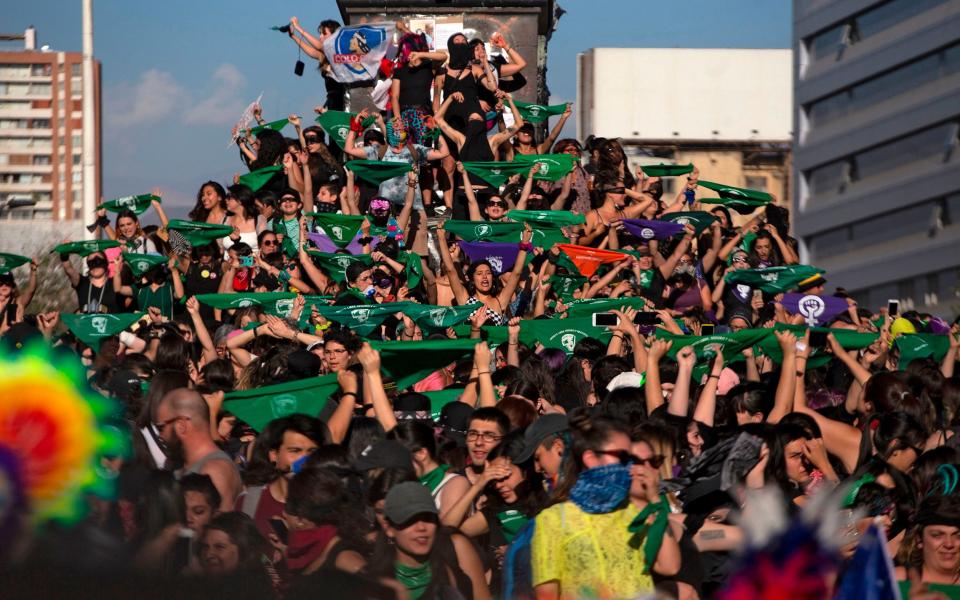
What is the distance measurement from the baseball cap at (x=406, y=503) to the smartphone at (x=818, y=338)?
4.93m

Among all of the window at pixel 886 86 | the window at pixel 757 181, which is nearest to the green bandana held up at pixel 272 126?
the window at pixel 886 86

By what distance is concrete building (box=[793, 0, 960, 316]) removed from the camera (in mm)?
69062

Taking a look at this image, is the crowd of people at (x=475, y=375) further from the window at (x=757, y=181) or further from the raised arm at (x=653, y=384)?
the window at (x=757, y=181)

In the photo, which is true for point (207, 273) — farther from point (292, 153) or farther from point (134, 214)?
point (292, 153)

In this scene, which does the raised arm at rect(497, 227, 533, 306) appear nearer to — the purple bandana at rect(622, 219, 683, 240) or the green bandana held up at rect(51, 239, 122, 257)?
the purple bandana at rect(622, 219, 683, 240)

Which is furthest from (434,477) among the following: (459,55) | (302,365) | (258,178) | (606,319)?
(459,55)

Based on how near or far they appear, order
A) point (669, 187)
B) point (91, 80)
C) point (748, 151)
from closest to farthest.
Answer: point (91, 80) → point (669, 187) → point (748, 151)

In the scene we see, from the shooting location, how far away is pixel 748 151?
8106 cm

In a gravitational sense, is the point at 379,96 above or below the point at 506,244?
above

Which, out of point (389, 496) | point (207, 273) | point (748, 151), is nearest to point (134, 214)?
point (207, 273)

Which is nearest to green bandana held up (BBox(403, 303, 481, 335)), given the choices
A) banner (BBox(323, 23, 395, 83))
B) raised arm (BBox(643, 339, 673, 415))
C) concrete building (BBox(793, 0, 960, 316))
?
raised arm (BBox(643, 339, 673, 415))

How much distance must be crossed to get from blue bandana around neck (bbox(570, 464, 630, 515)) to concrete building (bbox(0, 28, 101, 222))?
150369mm

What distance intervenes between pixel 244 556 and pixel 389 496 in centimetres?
87

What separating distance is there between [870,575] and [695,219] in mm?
9913
